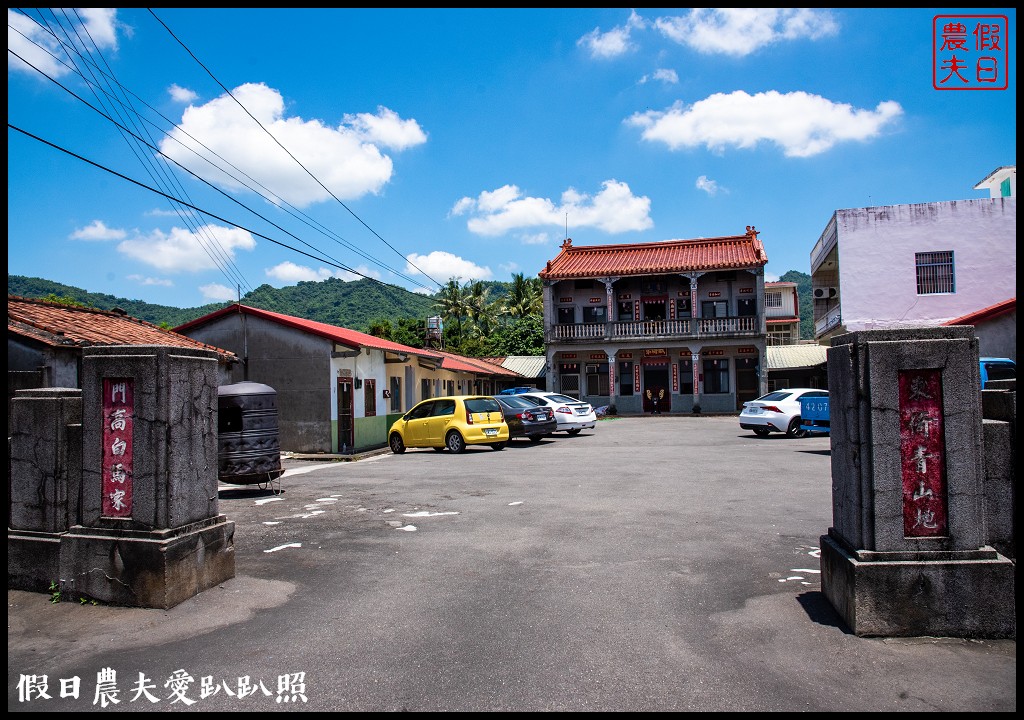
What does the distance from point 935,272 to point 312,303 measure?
6585 cm

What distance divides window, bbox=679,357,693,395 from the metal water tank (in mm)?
32118

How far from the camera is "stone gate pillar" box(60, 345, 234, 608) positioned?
5.11m

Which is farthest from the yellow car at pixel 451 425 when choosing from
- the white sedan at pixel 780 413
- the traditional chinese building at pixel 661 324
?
the traditional chinese building at pixel 661 324

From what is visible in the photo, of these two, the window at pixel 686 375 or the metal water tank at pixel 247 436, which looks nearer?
the metal water tank at pixel 247 436

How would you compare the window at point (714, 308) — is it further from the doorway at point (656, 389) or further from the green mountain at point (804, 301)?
the green mountain at point (804, 301)

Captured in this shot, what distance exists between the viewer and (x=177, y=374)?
5.29 metres

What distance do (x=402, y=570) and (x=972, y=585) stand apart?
4.34 metres

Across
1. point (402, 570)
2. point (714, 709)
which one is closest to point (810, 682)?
point (714, 709)

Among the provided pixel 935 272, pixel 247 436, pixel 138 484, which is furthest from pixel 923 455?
pixel 935 272

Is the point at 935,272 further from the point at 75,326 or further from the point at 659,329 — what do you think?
the point at 75,326

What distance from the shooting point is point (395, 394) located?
24547 mm

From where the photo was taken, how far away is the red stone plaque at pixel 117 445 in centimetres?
525

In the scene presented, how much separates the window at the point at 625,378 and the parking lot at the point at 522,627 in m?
33.0

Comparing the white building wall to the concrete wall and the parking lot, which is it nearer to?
the parking lot
